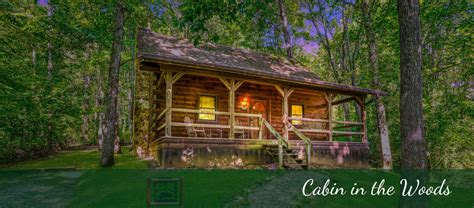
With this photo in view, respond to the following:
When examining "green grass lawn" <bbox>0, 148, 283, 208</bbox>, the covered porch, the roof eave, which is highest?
the roof eave

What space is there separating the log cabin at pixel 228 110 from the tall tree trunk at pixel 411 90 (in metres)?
5.08

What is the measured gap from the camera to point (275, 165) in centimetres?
1155

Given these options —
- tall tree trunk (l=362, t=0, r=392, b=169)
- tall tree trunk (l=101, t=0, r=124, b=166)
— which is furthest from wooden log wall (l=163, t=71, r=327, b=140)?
tall tree trunk (l=362, t=0, r=392, b=169)

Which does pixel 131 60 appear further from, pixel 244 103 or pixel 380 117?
pixel 380 117

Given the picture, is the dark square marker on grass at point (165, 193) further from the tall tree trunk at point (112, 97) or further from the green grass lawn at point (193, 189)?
the tall tree trunk at point (112, 97)

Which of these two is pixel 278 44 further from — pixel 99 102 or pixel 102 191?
pixel 102 191

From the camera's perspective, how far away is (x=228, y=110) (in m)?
14.9

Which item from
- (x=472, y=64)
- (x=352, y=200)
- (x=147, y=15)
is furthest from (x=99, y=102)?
(x=472, y=64)

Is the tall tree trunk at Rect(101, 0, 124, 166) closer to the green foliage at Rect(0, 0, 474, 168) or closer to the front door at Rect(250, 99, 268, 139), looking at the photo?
the green foliage at Rect(0, 0, 474, 168)

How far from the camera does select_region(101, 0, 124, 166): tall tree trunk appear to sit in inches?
461

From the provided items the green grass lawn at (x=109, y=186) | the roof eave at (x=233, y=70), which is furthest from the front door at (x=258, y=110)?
the green grass lawn at (x=109, y=186)

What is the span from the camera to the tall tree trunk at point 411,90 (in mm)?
6094

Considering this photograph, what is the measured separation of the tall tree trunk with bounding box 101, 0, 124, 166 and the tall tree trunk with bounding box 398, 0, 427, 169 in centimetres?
1016

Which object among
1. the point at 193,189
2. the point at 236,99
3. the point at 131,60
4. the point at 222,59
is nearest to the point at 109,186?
the point at 193,189
